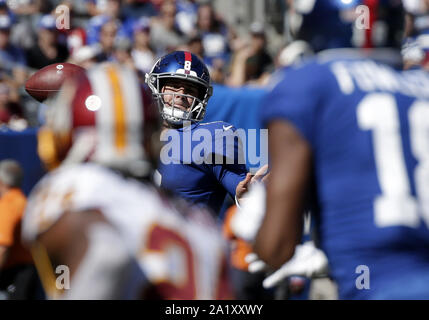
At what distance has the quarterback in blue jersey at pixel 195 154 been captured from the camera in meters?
4.24

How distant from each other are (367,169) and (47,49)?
272 inches

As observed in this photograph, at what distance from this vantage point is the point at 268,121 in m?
2.27

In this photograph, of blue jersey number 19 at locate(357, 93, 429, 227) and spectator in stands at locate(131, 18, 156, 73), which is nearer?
blue jersey number 19 at locate(357, 93, 429, 227)

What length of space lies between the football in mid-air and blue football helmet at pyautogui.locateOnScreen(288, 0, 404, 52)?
194cm

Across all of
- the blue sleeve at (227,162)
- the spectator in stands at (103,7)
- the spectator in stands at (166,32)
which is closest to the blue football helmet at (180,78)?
the blue sleeve at (227,162)

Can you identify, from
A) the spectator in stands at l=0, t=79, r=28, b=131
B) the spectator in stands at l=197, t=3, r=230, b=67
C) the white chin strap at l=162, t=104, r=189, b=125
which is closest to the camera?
the white chin strap at l=162, t=104, r=189, b=125

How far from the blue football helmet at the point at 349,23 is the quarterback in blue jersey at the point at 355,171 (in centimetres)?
16

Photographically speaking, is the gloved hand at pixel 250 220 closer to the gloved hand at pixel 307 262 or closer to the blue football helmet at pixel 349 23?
the gloved hand at pixel 307 262

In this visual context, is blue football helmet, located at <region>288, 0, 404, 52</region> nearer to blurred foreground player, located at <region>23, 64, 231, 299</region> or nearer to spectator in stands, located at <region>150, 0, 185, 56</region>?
blurred foreground player, located at <region>23, 64, 231, 299</region>

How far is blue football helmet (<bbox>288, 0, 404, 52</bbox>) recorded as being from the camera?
2.42 meters

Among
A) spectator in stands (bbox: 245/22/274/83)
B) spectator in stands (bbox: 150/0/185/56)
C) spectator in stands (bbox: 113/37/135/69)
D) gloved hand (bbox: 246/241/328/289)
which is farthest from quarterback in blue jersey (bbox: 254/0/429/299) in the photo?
spectator in stands (bbox: 150/0/185/56)

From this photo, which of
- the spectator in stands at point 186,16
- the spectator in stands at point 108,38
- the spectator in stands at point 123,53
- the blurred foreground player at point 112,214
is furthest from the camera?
the spectator in stands at point 186,16

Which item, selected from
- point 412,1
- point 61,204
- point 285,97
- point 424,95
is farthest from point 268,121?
point 412,1

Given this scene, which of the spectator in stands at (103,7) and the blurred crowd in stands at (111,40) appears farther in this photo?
the spectator in stands at (103,7)
